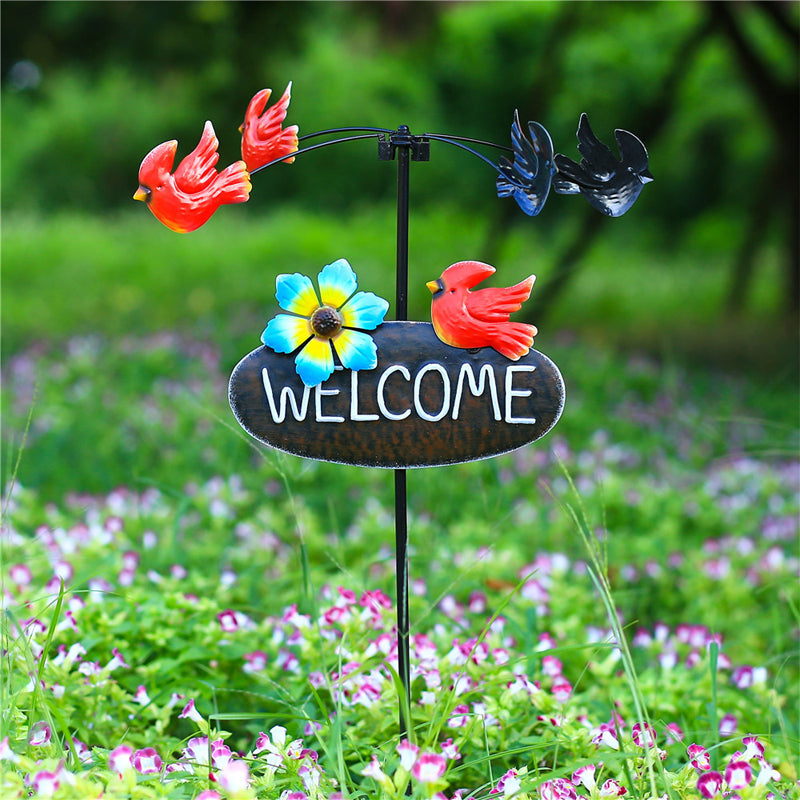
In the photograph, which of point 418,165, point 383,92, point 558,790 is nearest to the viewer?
point 558,790

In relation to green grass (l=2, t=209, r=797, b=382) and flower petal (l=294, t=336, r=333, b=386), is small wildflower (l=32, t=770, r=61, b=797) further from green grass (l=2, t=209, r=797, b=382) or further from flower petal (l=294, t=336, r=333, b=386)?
green grass (l=2, t=209, r=797, b=382)

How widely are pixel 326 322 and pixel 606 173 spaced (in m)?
0.49

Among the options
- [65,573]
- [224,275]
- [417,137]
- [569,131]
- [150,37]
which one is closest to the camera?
[417,137]

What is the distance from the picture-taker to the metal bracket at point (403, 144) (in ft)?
4.28

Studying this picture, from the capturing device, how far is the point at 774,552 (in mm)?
2396

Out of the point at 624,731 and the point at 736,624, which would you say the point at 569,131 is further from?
the point at 624,731

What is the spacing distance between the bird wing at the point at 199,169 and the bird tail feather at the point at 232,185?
0.02 m

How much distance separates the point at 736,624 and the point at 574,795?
53.5 inches

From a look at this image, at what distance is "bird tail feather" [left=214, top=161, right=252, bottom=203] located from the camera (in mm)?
1331

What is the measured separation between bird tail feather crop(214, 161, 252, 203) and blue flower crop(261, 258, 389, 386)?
144 millimetres

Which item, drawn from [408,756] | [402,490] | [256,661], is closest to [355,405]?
[402,490]

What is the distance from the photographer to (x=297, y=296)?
4.36ft

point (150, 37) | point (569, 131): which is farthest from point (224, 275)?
point (569, 131)

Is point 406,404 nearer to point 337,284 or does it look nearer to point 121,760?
point 337,284
